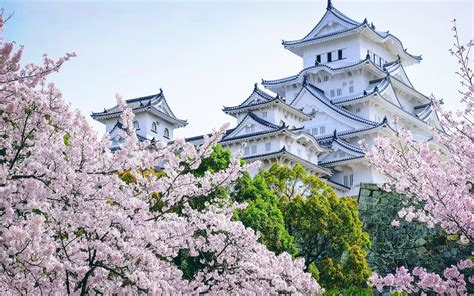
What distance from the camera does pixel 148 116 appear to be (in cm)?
4797

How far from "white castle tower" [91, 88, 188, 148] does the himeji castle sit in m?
0.07

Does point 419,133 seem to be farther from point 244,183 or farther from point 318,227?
point 244,183

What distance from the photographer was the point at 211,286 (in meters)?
11.6

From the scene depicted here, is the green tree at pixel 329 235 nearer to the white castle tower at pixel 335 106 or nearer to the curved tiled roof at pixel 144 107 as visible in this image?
the white castle tower at pixel 335 106

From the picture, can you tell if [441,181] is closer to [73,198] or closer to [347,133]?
[73,198]

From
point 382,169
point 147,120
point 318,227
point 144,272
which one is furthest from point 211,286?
point 147,120

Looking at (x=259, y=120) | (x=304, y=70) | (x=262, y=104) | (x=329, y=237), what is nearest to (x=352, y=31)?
(x=304, y=70)

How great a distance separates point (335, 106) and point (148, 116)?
13436 mm

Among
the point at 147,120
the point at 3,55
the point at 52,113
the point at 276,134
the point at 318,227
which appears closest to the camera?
the point at 3,55

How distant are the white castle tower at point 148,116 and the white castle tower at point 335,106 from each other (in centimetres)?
391

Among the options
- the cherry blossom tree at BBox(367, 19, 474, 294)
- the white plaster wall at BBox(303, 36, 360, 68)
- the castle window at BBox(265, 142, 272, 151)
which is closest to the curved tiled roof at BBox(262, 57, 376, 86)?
the white plaster wall at BBox(303, 36, 360, 68)

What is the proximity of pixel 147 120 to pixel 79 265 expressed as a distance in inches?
1539

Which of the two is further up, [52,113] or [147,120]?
[147,120]

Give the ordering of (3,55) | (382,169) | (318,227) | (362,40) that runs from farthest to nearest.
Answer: (362,40) → (318,227) → (382,169) → (3,55)
